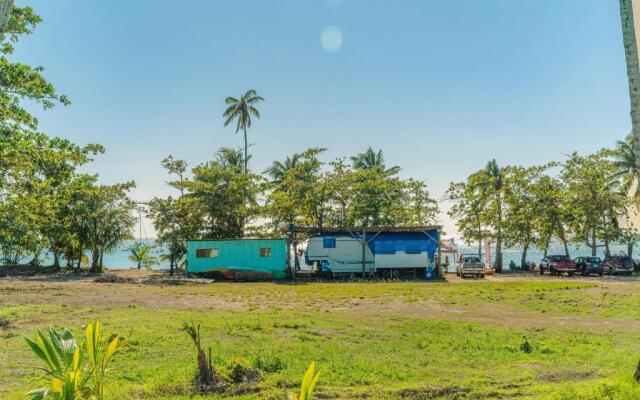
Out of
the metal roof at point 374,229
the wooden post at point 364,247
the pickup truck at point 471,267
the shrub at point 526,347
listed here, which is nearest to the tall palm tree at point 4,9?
the shrub at point 526,347

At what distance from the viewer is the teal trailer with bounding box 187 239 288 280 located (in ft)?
106

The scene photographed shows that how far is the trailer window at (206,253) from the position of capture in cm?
3297

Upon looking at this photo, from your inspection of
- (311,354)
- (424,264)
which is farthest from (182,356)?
(424,264)

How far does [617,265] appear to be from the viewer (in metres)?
34.4

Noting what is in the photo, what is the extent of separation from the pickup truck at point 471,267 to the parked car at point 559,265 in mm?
6523

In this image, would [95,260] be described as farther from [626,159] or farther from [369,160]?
[626,159]

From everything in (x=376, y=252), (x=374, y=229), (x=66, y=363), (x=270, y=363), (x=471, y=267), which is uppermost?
(x=374, y=229)

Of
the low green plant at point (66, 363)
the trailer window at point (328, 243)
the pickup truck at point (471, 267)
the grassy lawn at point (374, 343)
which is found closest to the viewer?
the low green plant at point (66, 363)

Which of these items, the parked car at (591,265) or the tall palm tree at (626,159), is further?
the tall palm tree at (626,159)

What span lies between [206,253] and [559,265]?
90.4 feet

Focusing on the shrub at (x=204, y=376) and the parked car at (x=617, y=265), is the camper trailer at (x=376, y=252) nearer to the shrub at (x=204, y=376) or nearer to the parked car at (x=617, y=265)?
the parked car at (x=617, y=265)

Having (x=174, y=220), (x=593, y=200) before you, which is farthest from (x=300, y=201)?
(x=593, y=200)

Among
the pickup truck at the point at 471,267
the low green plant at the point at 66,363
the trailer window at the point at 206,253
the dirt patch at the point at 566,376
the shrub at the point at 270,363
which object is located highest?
the trailer window at the point at 206,253

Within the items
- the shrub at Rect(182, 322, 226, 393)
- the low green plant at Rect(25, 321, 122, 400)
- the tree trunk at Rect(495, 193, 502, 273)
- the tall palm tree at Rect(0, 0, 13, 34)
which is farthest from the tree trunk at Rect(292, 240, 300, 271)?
the tall palm tree at Rect(0, 0, 13, 34)
